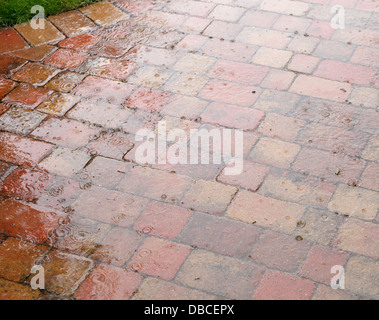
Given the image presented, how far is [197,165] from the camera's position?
3.05 metres

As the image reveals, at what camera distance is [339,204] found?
9.03ft

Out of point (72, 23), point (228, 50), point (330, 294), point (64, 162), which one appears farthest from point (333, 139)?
point (72, 23)

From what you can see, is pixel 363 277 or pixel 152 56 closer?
pixel 363 277

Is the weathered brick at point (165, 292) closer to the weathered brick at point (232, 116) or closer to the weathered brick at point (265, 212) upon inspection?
the weathered brick at point (265, 212)

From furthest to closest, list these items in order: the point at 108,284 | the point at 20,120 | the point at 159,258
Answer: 1. the point at 20,120
2. the point at 159,258
3. the point at 108,284

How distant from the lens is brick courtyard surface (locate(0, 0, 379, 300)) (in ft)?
8.16

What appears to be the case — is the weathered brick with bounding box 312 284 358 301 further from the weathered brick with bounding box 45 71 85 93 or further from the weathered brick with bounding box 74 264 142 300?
the weathered brick with bounding box 45 71 85 93

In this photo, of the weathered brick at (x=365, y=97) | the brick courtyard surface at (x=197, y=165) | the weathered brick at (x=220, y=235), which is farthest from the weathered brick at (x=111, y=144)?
the weathered brick at (x=365, y=97)

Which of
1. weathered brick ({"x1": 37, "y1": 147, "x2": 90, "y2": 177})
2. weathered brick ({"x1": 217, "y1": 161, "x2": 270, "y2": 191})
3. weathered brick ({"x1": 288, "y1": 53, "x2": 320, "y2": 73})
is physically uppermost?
weathered brick ({"x1": 37, "y1": 147, "x2": 90, "y2": 177})

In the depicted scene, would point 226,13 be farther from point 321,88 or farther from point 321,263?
point 321,263

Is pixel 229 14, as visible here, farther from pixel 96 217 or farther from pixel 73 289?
pixel 73 289

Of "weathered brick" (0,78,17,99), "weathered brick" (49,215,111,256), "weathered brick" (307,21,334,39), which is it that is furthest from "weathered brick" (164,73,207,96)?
"weathered brick" (49,215,111,256)

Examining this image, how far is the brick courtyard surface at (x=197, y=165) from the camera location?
2488 mm
